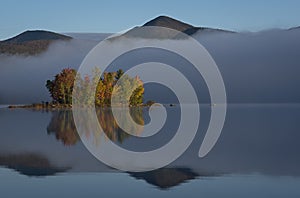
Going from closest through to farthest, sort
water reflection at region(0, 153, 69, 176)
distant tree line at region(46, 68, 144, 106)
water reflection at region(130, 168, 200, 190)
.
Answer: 1. water reflection at region(130, 168, 200, 190)
2. water reflection at region(0, 153, 69, 176)
3. distant tree line at region(46, 68, 144, 106)

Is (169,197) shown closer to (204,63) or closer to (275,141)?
(275,141)

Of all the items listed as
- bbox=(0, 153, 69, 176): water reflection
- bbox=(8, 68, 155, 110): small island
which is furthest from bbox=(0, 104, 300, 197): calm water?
bbox=(8, 68, 155, 110): small island

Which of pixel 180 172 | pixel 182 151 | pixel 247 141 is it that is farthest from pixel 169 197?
pixel 247 141

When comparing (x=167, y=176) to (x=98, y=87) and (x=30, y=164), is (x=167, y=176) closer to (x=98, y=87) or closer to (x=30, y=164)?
(x=30, y=164)

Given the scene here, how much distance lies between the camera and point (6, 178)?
16.5m

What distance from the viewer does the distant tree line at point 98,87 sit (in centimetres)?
11088

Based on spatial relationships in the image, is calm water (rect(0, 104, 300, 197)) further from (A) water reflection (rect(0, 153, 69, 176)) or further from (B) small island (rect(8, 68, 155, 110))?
(B) small island (rect(8, 68, 155, 110))

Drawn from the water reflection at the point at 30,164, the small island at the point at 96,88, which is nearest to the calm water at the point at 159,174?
the water reflection at the point at 30,164

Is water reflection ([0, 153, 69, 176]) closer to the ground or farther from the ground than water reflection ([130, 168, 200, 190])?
closer to the ground

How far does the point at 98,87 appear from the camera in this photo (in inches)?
4353

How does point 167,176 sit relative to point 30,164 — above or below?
above

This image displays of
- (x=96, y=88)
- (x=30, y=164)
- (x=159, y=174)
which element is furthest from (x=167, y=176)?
(x=96, y=88)

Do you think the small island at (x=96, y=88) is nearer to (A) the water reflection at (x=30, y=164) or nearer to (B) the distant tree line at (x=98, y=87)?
(B) the distant tree line at (x=98, y=87)

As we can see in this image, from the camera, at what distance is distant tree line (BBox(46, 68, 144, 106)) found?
110875 millimetres
